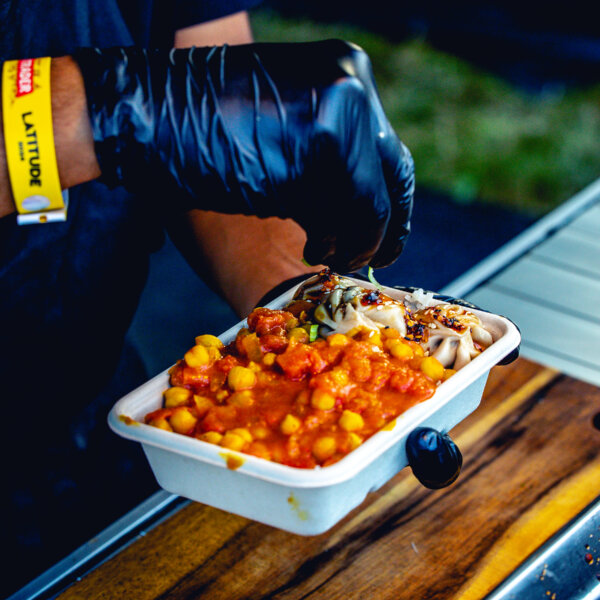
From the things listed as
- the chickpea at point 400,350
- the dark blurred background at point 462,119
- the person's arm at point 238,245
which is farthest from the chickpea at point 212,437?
the dark blurred background at point 462,119

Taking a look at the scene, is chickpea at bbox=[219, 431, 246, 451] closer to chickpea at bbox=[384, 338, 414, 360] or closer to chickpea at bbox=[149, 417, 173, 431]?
chickpea at bbox=[149, 417, 173, 431]

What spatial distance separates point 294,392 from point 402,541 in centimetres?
40

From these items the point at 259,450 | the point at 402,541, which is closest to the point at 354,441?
the point at 259,450

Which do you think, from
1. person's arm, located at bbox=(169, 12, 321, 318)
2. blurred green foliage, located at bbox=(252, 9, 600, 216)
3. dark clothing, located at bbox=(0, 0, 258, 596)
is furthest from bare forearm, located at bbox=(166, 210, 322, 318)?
blurred green foliage, located at bbox=(252, 9, 600, 216)

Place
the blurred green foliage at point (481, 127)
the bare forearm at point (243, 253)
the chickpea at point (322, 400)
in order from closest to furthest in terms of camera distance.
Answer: the chickpea at point (322, 400) < the bare forearm at point (243, 253) < the blurred green foliage at point (481, 127)

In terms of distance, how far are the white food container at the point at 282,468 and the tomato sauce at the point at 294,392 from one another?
0.03 metres

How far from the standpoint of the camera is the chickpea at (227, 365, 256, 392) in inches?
42.3

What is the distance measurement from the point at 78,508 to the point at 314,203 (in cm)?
97

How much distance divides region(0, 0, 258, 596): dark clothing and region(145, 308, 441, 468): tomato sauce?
0.53 m

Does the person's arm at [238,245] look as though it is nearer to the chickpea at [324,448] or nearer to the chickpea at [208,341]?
the chickpea at [208,341]

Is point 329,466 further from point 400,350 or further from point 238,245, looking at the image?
point 238,245

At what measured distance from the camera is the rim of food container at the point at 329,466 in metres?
0.91

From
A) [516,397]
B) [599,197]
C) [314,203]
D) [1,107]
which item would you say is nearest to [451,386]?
[314,203]

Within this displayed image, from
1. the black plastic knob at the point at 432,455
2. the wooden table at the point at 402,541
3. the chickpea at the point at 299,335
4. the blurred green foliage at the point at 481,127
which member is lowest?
the blurred green foliage at the point at 481,127
